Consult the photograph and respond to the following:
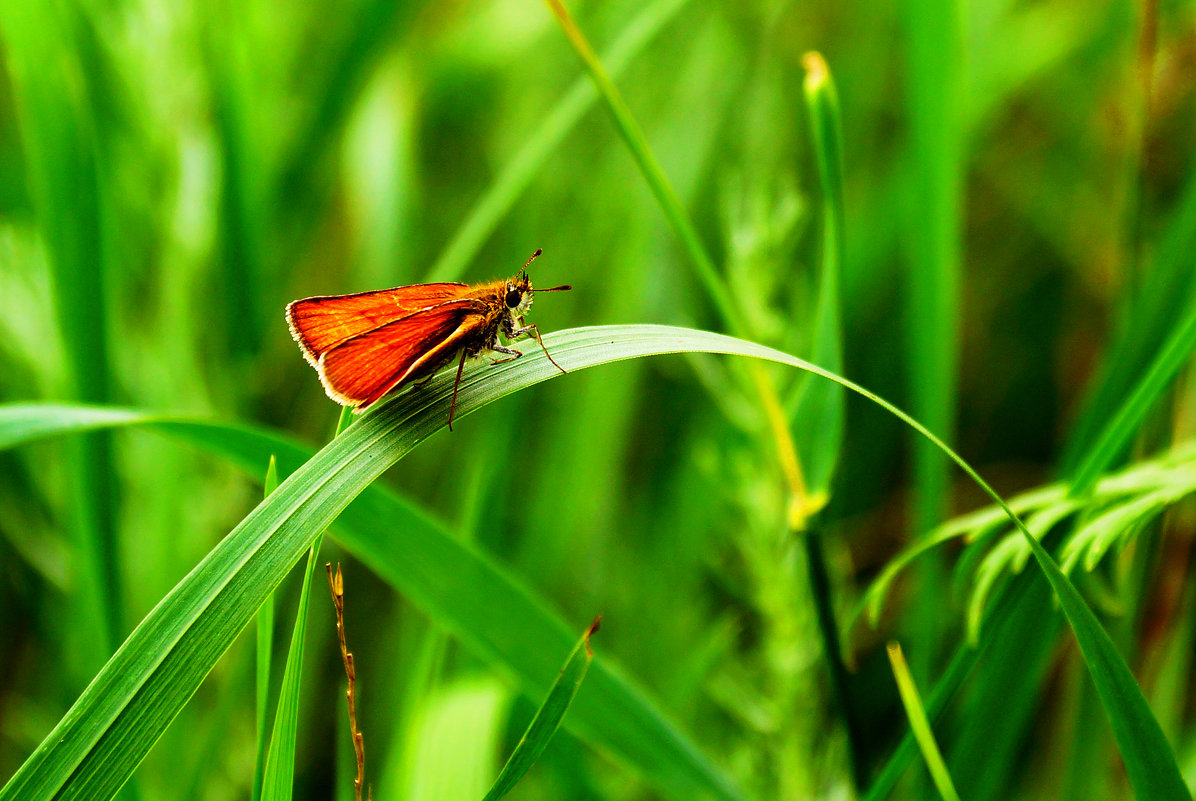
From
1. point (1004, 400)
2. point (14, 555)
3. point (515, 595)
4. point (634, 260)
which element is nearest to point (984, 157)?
point (1004, 400)

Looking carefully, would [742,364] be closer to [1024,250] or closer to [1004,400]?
[1004,400]

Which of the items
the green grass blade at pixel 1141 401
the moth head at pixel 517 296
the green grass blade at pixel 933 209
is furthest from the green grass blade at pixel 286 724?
the green grass blade at pixel 933 209

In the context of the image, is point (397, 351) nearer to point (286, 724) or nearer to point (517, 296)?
point (517, 296)

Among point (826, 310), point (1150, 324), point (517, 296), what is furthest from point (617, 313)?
point (1150, 324)

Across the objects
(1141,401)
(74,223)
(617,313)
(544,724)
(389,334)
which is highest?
(617,313)

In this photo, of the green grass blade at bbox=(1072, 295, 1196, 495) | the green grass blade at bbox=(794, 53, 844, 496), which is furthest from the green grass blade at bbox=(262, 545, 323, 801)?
the green grass blade at bbox=(1072, 295, 1196, 495)

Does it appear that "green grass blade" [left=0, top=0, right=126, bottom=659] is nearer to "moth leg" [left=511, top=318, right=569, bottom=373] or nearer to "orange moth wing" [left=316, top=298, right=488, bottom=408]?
"orange moth wing" [left=316, top=298, right=488, bottom=408]
